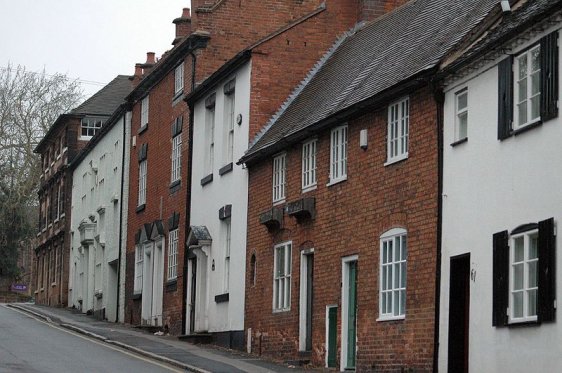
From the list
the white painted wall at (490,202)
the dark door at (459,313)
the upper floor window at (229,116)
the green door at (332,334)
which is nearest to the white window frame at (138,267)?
the upper floor window at (229,116)

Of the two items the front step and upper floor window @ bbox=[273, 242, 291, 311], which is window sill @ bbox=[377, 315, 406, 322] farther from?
the front step

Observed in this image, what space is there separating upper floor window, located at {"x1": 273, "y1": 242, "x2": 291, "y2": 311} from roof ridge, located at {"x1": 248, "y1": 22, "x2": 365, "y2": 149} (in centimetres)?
384

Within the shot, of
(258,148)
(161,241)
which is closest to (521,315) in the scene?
(258,148)

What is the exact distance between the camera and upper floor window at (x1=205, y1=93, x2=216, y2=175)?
35281mm

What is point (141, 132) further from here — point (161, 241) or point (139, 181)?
point (161, 241)

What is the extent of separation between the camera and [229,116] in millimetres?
34000

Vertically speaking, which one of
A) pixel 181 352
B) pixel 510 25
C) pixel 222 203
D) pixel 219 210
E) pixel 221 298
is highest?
pixel 510 25

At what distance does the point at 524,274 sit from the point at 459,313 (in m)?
2.56

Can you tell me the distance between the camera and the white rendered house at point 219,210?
105ft

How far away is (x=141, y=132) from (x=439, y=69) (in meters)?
24.1

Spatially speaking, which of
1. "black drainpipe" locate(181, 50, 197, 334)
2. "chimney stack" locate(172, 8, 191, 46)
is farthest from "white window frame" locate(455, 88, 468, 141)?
"chimney stack" locate(172, 8, 191, 46)

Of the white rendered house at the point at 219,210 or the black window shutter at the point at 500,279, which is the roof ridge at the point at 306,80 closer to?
the white rendered house at the point at 219,210

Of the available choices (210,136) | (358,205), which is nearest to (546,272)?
(358,205)

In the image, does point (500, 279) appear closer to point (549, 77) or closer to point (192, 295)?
point (549, 77)
